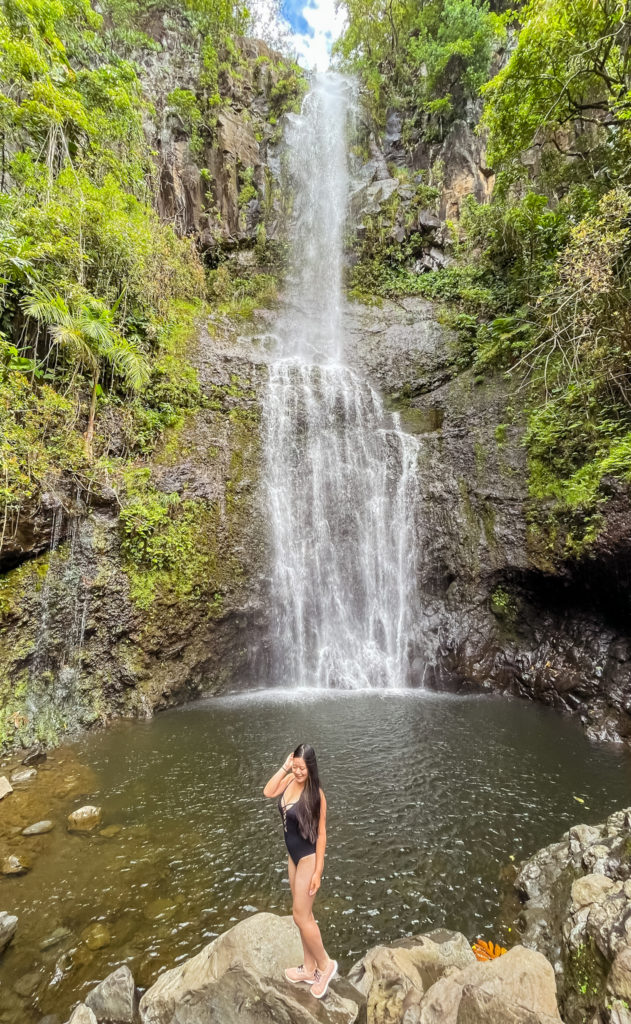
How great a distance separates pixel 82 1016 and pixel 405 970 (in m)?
1.80

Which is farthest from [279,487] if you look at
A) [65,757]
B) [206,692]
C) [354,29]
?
[354,29]

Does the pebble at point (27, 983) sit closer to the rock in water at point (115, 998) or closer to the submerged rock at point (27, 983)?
the submerged rock at point (27, 983)

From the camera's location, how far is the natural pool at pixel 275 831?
10.3 ft

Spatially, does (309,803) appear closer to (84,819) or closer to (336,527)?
(84,819)

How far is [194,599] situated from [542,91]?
1151 centimetres

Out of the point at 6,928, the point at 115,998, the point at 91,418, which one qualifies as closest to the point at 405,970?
the point at 115,998

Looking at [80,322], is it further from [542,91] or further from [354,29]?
[354,29]

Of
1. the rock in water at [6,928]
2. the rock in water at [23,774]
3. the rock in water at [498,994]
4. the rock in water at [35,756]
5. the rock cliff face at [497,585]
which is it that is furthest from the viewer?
the rock cliff face at [497,585]

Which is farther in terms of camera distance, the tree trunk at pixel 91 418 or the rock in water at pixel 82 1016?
→ the tree trunk at pixel 91 418

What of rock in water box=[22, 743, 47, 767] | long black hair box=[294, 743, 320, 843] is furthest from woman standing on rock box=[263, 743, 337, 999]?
rock in water box=[22, 743, 47, 767]

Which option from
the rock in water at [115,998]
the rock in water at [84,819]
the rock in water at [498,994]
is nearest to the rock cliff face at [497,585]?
the rock in water at [498,994]

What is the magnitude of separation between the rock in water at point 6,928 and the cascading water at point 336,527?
19.2 feet

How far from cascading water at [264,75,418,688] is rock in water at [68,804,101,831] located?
15.2 feet

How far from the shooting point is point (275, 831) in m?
4.22
